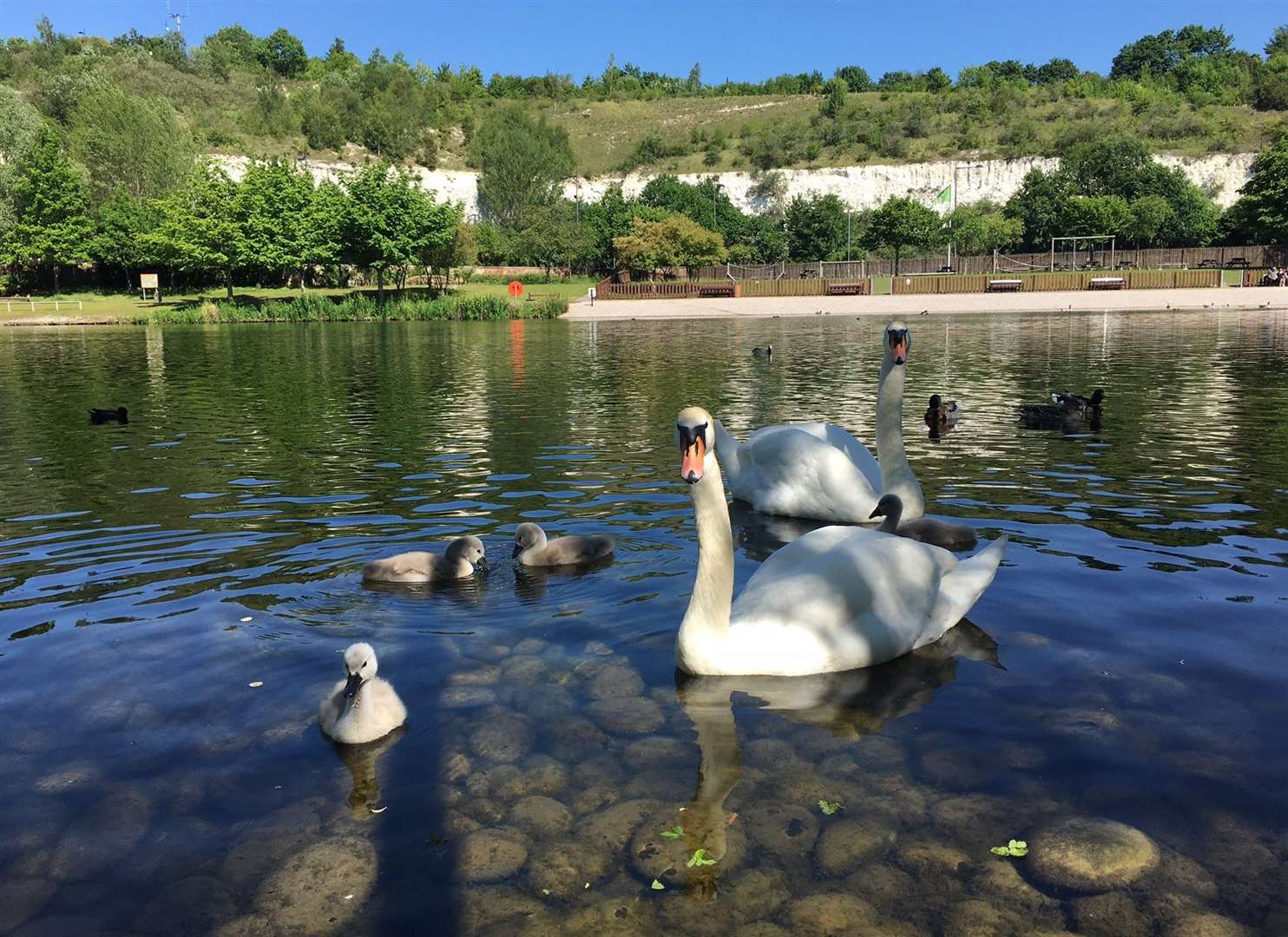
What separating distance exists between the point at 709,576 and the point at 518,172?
13456 centimetres

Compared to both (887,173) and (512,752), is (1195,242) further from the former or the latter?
(512,752)

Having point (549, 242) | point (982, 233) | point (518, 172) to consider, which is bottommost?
point (549, 242)

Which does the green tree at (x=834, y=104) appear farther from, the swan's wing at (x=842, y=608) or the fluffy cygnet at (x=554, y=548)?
the swan's wing at (x=842, y=608)

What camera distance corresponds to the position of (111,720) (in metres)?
5.79

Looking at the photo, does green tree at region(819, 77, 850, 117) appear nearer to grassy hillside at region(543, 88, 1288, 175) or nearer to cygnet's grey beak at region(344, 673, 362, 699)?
grassy hillside at region(543, 88, 1288, 175)

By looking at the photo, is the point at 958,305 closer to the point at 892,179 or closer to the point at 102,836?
the point at 102,836


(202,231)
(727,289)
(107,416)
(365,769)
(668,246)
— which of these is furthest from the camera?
(668,246)

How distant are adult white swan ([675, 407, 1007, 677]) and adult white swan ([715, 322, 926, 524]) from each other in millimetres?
2899

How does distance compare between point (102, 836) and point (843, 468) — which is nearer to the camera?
point (102, 836)

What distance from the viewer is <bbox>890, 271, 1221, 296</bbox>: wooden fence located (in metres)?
72.9

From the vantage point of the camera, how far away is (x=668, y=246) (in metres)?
94.4

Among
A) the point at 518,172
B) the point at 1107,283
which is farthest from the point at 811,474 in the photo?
the point at 518,172

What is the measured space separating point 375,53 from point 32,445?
19764 cm

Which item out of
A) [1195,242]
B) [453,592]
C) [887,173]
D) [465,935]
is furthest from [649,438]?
[887,173]
